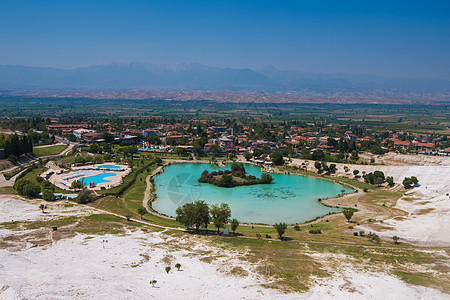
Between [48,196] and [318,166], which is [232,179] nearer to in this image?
[318,166]

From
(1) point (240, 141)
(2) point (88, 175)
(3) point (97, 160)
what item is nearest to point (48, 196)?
(2) point (88, 175)

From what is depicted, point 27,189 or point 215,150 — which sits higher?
point 27,189

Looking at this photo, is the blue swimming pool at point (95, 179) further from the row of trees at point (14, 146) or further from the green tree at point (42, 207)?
the row of trees at point (14, 146)

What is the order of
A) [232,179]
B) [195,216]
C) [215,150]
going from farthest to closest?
[215,150] < [232,179] < [195,216]

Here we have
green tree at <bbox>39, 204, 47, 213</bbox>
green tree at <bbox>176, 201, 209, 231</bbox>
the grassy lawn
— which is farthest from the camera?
the grassy lawn

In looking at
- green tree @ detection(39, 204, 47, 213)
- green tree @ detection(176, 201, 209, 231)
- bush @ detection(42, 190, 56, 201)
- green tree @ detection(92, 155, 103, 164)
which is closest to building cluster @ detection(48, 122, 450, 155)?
green tree @ detection(92, 155, 103, 164)

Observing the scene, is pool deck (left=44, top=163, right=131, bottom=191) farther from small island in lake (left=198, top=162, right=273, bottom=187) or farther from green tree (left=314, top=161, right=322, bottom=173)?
green tree (left=314, top=161, right=322, bottom=173)

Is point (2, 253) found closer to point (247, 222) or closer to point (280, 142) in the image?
point (247, 222)

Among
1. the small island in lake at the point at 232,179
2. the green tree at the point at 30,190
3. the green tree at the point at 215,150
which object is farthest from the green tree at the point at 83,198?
the green tree at the point at 215,150

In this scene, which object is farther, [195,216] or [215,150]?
[215,150]

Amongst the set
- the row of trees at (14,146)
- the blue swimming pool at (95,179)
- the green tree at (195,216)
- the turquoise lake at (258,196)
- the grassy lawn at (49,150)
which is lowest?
the turquoise lake at (258,196)
